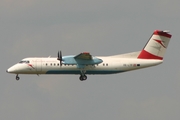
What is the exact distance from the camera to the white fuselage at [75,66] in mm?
54500

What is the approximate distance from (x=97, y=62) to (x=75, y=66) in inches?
85.3

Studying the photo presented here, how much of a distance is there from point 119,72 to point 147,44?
415cm

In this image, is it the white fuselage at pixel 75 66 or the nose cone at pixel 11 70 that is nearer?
the white fuselage at pixel 75 66

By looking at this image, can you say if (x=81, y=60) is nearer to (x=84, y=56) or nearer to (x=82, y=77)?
(x=84, y=56)

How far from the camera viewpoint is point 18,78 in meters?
55.9

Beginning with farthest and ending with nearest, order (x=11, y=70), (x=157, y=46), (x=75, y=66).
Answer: (x=157, y=46), (x=11, y=70), (x=75, y=66)

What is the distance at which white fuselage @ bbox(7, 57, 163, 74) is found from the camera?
5450 cm

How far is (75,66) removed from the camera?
54.6 metres

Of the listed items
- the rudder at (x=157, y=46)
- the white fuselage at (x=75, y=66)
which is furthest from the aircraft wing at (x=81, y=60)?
the rudder at (x=157, y=46)

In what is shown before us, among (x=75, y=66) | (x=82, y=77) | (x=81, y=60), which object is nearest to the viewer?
(x=81, y=60)

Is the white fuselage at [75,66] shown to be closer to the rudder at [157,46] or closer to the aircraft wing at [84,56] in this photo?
the rudder at [157,46]

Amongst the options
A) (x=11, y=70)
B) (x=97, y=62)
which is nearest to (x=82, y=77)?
(x=97, y=62)

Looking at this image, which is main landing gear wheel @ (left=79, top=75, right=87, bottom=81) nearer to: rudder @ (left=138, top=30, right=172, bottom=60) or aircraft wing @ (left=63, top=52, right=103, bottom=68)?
aircraft wing @ (left=63, top=52, right=103, bottom=68)

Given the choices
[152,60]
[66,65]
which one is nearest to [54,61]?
[66,65]
